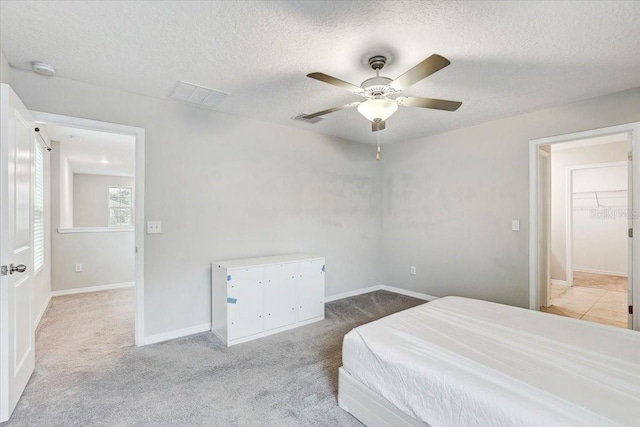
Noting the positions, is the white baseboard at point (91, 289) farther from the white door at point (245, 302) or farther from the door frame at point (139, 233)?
the white door at point (245, 302)

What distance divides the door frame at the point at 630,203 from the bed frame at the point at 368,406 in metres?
2.64

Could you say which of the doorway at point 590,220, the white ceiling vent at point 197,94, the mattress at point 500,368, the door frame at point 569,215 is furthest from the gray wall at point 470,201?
the white ceiling vent at point 197,94

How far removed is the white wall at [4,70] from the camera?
2.11 meters

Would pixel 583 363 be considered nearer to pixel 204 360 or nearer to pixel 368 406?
pixel 368 406

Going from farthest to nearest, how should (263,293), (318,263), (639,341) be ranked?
(318,263)
(263,293)
(639,341)

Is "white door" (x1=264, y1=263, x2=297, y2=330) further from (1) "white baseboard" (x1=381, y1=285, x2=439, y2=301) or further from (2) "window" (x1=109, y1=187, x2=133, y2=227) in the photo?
(2) "window" (x1=109, y1=187, x2=133, y2=227)

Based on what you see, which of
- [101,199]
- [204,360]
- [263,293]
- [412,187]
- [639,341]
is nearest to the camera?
[639,341]

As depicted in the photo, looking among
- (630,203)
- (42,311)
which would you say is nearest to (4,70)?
(42,311)

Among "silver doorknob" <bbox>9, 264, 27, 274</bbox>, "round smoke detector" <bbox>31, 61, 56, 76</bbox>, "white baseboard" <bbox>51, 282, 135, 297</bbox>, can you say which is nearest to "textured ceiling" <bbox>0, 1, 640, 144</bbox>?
"round smoke detector" <bbox>31, 61, 56, 76</bbox>

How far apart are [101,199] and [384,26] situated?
335 inches

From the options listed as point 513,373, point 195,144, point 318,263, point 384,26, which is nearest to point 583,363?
point 513,373

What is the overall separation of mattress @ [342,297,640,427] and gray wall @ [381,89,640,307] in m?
1.71

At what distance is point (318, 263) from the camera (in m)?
3.58

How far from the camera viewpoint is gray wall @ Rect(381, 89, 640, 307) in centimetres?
333
